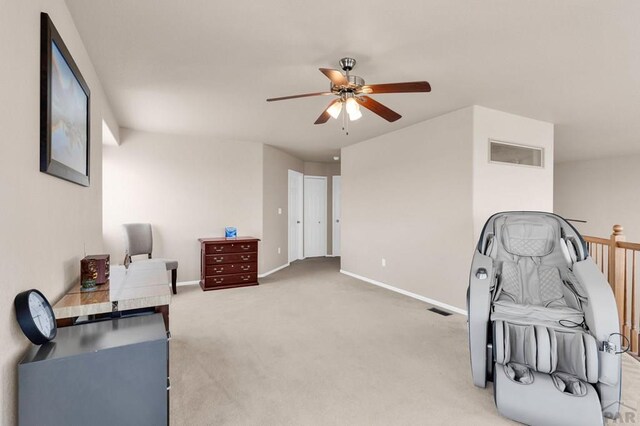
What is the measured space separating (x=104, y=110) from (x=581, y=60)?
4.47 meters

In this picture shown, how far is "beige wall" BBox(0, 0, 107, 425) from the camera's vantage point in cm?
113

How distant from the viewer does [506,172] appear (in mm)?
3922

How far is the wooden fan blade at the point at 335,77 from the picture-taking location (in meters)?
2.12

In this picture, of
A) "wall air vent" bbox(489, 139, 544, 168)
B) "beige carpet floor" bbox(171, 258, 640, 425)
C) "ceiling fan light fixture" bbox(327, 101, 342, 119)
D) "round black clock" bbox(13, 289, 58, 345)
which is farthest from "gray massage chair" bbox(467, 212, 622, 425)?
"round black clock" bbox(13, 289, 58, 345)

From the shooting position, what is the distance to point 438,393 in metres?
2.19

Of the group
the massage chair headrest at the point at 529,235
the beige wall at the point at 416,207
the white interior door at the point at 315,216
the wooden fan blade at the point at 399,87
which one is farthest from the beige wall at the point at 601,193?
the wooden fan blade at the point at 399,87

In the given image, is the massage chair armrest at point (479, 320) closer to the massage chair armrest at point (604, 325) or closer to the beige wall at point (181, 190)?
the massage chair armrest at point (604, 325)

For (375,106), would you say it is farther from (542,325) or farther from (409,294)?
(409,294)

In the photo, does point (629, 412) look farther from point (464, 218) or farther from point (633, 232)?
point (633, 232)

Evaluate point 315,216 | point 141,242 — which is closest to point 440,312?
point 141,242

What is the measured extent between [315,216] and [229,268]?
349 centimetres

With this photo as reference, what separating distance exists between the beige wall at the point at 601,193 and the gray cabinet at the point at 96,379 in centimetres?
841

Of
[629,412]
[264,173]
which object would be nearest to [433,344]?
[629,412]

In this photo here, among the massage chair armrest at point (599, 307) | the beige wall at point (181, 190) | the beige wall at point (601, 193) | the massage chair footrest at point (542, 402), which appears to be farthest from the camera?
the beige wall at point (601, 193)
